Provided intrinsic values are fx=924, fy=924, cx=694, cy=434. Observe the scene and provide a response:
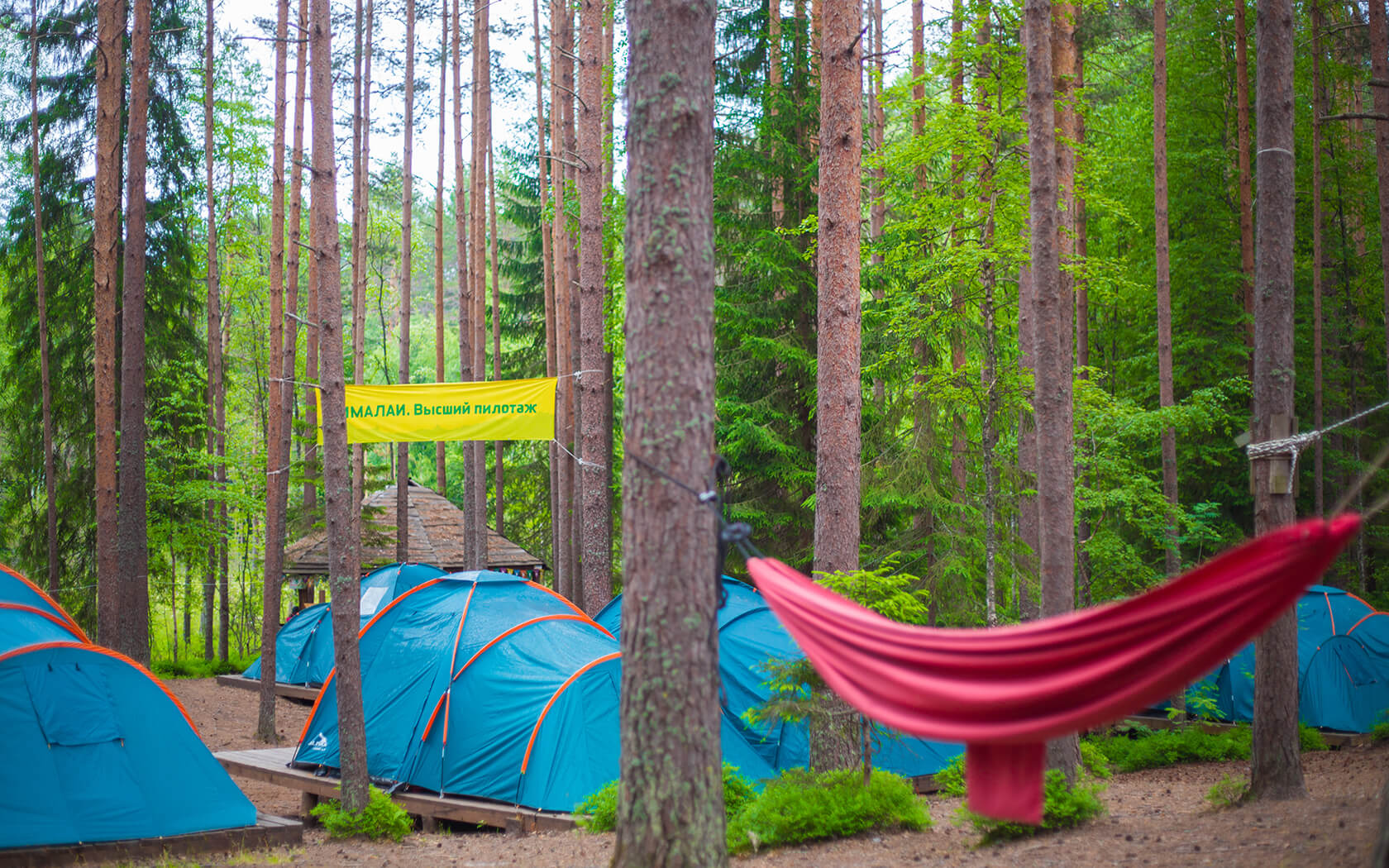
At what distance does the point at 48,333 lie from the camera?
48.2ft

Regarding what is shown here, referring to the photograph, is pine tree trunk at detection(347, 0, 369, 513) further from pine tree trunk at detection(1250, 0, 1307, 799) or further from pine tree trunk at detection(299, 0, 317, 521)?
pine tree trunk at detection(1250, 0, 1307, 799)

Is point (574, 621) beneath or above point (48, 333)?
beneath

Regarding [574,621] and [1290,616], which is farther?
[574,621]

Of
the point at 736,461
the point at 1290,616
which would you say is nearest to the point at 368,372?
the point at 736,461

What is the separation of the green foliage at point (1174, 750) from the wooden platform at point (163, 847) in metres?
8.24

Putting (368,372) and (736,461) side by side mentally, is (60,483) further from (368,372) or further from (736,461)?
(368,372)

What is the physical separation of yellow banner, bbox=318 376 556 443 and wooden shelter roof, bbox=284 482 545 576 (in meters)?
6.35

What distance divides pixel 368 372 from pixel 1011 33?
29956 millimetres

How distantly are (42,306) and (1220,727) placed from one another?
1684 cm

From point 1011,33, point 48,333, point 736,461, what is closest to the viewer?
point 1011,33

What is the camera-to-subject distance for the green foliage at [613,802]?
6406mm

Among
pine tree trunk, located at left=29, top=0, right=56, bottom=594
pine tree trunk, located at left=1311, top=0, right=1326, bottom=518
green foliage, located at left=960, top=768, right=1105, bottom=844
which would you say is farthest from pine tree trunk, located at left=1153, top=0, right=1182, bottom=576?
pine tree trunk, located at left=29, top=0, right=56, bottom=594

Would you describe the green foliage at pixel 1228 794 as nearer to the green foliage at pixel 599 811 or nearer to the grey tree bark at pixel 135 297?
the green foliage at pixel 599 811

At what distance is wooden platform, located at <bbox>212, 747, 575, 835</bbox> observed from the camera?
7.33 m
